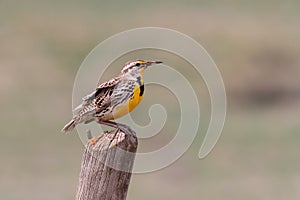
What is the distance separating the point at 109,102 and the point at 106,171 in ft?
1.71

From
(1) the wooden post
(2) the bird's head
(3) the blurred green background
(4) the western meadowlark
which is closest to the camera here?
(1) the wooden post

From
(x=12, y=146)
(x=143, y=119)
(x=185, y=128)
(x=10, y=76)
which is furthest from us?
(x=10, y=76)

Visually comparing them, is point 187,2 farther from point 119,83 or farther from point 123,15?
point 119,83

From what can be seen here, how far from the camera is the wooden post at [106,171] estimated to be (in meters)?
5.71

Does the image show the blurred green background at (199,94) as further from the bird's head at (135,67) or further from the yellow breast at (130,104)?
the yellow breast at (130,104)

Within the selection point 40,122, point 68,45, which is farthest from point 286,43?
point 40,122

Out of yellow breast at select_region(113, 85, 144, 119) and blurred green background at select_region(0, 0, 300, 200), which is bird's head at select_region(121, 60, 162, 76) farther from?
blurred green background at select_region(0, 0, 300, 200)

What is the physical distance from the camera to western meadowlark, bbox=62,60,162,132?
6.15m

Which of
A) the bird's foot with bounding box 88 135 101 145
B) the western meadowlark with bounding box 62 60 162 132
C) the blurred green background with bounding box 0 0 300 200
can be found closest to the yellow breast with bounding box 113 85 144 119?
the western meadowlark with bounding box 62 60 162 132

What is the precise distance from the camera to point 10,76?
742 inches

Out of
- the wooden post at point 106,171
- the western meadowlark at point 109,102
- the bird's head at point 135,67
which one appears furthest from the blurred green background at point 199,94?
the wooden post at point 106,171

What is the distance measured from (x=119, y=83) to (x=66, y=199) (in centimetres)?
665

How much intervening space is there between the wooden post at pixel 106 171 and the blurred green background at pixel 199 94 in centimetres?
715

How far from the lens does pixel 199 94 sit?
59.0ft
